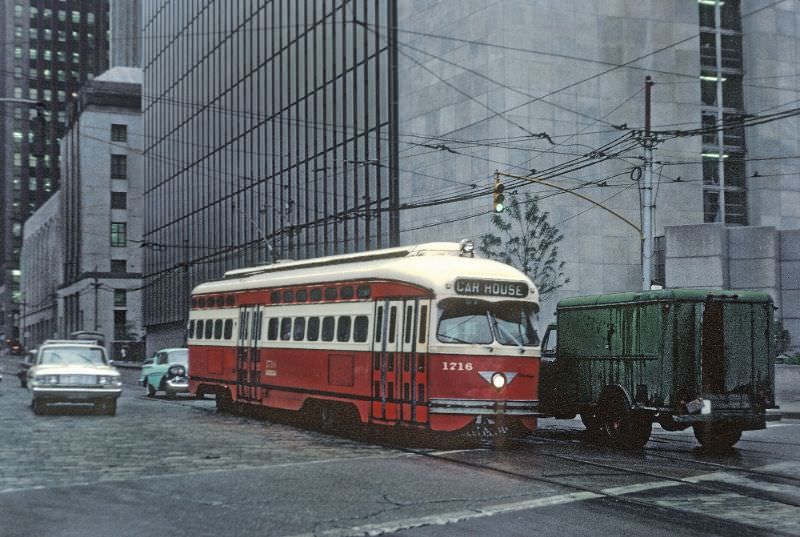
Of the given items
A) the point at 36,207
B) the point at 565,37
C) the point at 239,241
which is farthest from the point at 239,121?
the point at 36,207

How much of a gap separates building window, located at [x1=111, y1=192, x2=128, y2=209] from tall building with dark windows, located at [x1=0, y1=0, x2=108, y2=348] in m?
65.7

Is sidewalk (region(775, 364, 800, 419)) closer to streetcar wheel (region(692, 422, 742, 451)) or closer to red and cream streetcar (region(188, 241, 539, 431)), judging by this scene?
streetcar wheel (region(692, 422, 742, 451))

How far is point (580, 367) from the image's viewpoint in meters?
19.4

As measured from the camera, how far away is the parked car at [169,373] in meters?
34.2

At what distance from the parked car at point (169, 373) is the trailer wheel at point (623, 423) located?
18460mm

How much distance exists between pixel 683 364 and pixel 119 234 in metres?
103

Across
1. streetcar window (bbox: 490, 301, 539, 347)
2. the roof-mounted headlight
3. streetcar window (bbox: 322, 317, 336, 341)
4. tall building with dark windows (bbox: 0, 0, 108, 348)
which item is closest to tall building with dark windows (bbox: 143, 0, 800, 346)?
streetcar window (bbox: 322, 317, 336, 341)

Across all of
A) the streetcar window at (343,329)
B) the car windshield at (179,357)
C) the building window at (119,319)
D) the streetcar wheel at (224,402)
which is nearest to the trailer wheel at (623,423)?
the streetcar window at (343,329)

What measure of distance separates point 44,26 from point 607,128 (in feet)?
495

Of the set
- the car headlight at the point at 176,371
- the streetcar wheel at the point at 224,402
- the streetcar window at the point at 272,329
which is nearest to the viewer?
the streetcar window at the point at 272,329

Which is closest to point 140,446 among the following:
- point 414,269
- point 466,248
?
point 414,269

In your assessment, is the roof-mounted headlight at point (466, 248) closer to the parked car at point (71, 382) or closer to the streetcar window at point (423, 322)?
the streetcar window at point (423, 322)

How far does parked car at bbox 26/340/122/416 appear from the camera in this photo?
24312 mm

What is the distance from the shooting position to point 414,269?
18484 mm
